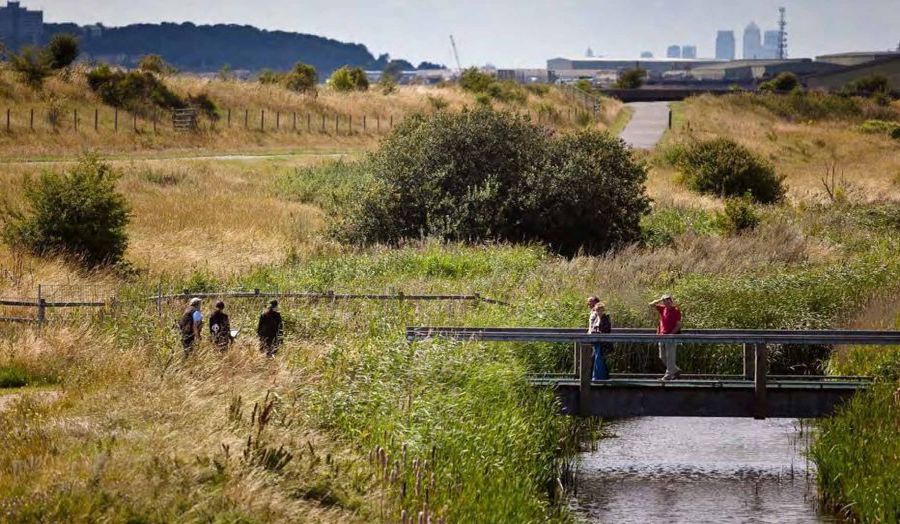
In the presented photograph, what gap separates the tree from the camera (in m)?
87.6

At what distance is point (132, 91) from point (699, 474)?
62.5 metres

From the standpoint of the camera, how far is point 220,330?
23344 mm

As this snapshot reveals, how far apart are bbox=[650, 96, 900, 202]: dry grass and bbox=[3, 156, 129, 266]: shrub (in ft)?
89.6

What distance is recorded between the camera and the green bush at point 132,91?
79375mm

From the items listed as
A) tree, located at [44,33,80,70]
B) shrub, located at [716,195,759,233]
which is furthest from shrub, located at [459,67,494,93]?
shrub, located at [716,195,759,233]

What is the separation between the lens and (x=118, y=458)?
53.3 ft

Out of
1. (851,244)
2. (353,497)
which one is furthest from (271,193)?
(353,497)

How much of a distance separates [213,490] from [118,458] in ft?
4.03

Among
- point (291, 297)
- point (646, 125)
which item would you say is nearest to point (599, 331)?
point (291, 297)

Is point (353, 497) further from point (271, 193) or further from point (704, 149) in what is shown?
point (704, 149)

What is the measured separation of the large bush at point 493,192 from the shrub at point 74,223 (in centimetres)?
836

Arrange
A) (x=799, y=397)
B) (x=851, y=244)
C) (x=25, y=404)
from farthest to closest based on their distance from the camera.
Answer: (x=851, y=244) < (x=799, y=397) < (x=25, y=404)

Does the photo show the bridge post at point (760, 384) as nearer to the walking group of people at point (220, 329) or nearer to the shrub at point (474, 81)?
the walking group of people at point (220, 329)

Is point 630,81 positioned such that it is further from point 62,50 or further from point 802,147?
point 62,50
